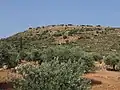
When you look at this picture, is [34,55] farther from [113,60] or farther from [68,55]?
[68,55]

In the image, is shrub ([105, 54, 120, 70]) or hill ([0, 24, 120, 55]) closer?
shrub ([105, 54, 120, 70])

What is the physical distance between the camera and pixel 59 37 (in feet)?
398

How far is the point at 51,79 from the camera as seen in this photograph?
53.7 ft

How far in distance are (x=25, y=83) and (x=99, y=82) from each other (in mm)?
23105

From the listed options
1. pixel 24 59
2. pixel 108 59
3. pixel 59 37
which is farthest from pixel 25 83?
pixel 59 37

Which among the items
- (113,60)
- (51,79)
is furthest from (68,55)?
(51,79)

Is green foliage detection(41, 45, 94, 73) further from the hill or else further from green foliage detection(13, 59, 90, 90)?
the hill

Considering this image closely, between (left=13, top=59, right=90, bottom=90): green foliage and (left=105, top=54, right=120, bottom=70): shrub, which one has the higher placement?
(left=13, top=59, right=90, bottom=90): green foliage

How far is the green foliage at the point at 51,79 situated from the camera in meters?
16.2

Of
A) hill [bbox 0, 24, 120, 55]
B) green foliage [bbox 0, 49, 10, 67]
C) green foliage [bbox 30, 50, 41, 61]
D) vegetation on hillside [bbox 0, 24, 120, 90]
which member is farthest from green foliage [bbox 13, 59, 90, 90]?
hill [bbox 0, 24, 120, 55]

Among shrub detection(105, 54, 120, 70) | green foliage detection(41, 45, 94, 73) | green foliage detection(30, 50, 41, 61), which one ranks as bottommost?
shrub detection(105, 54, 120, 70)

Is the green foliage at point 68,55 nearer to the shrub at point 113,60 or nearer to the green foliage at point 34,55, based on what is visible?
the shrub at point 113,60

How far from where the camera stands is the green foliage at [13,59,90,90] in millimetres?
16188

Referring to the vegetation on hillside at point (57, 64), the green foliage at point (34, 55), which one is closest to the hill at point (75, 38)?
the vegetation on hillside at point (57, 64)
